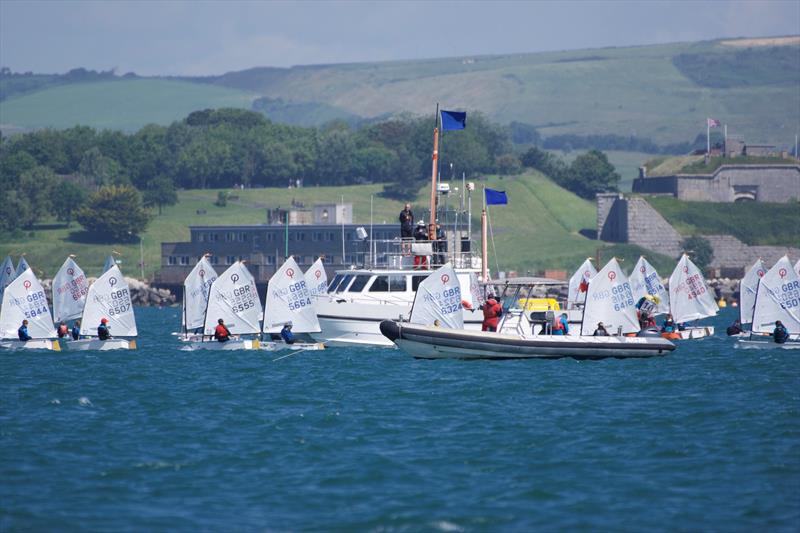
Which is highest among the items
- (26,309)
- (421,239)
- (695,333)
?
(421,239)

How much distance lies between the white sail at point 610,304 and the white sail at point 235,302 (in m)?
14.0

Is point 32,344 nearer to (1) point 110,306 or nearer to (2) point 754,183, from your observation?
(1) point 110,306

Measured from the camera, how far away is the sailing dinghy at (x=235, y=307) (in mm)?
56812

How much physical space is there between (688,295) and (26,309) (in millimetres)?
31447

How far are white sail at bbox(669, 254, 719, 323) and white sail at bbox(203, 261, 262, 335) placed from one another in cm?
2150

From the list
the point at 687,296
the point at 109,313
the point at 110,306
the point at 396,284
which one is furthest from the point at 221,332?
the point at 687,296

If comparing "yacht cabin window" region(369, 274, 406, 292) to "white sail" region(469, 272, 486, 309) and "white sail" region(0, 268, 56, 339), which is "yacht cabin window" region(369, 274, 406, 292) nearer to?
"white sail" region(469, 272, 486, 309)

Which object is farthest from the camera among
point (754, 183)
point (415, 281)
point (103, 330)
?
point (754, 183)

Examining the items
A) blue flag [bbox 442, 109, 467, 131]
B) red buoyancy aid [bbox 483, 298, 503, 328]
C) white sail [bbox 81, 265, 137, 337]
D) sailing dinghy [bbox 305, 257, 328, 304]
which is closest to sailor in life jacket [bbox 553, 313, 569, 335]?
red buoyancy aid [bbox 483, 298, 503, 328]

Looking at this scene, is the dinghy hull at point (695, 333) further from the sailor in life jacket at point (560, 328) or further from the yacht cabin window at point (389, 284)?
the yacht cabin window at point (389, 284)

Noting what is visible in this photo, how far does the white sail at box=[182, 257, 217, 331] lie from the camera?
6531 centimetres

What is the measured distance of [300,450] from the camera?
3108 centimetres

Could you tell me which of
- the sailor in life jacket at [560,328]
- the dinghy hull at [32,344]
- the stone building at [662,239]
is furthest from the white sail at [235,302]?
the stone building at [662,239]

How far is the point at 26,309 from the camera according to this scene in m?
57.6
